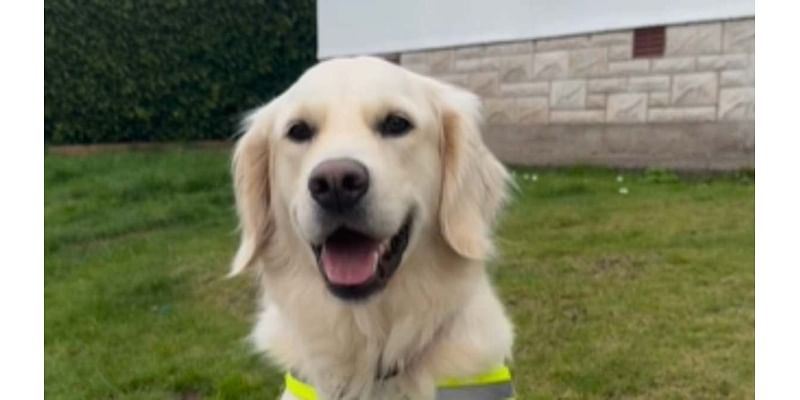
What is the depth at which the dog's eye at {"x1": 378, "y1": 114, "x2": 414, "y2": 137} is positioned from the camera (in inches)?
99.1

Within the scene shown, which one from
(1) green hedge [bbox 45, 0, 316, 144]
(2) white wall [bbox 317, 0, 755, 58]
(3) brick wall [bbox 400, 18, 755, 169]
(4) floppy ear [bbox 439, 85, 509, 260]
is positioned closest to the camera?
(4) floppy ear [bbox 439, 85, 509, 260]

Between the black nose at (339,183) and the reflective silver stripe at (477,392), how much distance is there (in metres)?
0.71

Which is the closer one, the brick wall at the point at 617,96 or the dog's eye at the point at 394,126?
the dog's eye at the point at 394,126

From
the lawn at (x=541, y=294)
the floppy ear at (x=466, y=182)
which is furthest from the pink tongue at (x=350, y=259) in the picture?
the lawn at (x=541, y=294)

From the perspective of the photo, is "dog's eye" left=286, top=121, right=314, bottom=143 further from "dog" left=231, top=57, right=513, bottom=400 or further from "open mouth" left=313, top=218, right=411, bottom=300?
"open mouth" left=313, top=218, right=411, bottom=300

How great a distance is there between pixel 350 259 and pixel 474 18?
28.9 ft

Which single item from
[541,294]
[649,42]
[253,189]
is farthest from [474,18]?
[253,189]

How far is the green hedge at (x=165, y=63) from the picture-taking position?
11773 millimetres

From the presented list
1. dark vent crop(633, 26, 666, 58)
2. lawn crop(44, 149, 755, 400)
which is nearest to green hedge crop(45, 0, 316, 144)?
lawn crop(44, 149, 755, 400)

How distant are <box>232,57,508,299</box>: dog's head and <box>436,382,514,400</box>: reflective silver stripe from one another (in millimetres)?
413

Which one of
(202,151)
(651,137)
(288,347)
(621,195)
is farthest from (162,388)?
(202,151)

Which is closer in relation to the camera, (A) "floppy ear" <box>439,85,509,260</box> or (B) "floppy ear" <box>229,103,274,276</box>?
(A) "floppy ear" <box>439,85,509,260</box>

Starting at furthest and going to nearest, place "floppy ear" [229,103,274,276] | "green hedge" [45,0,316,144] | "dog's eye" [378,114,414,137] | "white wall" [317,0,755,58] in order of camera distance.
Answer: "green hedge" [45,0,316,144], "white wall" [317,0,755,58], "floppy ear" [229,103,274,276], "dog's eye" [378,114,414,137]

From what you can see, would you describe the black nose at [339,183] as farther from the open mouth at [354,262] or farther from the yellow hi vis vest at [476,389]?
the yellow hi vis vest at [476,389]
